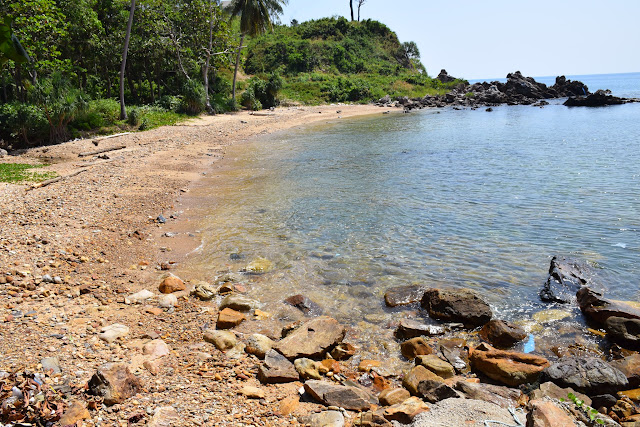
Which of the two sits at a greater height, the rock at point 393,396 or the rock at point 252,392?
the rock at point 252,392

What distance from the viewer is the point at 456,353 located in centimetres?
630

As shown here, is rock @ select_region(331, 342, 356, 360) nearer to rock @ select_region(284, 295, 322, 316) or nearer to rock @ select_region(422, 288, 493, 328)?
rock @ select_region(284, 295, 322, 316)

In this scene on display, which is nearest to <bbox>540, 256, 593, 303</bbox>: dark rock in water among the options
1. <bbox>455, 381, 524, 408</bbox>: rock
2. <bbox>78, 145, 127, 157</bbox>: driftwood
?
<bbox>455, 381, 524, 408</bbox>: rock

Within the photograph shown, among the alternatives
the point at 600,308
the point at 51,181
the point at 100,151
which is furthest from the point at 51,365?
the point at 100,151

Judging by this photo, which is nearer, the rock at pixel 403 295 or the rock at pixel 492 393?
the rock at pixel 492 393

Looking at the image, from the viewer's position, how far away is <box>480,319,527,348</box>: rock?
655 centimetres

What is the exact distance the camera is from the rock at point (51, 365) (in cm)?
463

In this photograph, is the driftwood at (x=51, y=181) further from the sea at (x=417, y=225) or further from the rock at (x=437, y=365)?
the rock at (x=437, y=365)

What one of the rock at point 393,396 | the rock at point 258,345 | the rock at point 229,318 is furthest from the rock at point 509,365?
the rock at point 229,318

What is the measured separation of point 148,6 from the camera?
1289 inches

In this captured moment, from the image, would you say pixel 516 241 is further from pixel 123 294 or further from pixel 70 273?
pixel 70 273

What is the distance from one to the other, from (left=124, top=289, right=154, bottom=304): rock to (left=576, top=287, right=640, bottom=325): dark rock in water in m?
7.68

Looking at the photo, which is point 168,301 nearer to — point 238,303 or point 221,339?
point 238,303

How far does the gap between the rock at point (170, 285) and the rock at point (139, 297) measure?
0.28 meters
